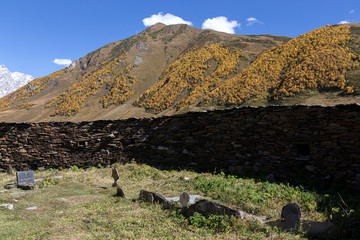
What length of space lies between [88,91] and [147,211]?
→ 320ft

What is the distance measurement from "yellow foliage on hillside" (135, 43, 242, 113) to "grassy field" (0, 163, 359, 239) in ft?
175

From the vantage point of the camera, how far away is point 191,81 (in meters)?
71.9

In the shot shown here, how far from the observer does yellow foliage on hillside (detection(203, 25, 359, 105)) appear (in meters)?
45.8

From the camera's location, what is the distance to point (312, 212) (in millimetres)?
4965

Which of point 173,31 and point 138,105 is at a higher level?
point 173,31

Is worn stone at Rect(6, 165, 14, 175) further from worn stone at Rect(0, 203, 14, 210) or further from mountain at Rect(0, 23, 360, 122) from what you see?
mountain at Rect(0, 23, 360, 122)

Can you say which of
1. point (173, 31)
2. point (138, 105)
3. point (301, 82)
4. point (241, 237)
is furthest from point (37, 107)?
point (241, 237)

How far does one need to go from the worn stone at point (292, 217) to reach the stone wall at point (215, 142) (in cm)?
333

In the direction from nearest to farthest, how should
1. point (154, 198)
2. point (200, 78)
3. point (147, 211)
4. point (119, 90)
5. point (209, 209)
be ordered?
point (209, 209)
point (147, 211)
point (154, 198)
point (200, 78)
point (119, 90)

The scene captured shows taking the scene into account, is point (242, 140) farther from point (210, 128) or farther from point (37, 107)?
point (37, 107)

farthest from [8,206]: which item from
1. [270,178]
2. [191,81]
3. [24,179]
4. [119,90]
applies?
[119,90]

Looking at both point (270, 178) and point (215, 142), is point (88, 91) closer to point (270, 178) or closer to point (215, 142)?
point (215, 142)

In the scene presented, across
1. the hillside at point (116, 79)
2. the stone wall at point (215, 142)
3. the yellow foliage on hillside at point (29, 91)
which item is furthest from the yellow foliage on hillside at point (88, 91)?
the stone wall at point (215, 142)

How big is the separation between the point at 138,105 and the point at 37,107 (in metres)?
46.8
